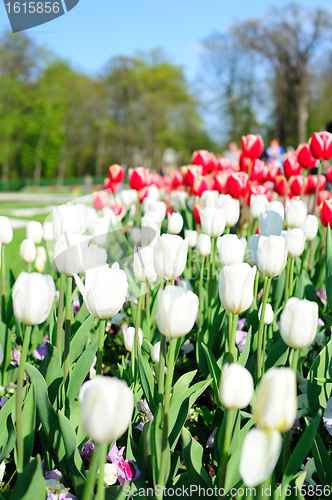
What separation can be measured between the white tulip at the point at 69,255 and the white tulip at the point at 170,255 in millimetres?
218

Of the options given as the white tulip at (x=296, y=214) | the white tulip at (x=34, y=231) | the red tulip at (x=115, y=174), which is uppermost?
the red tulip at (x=115, y=174)

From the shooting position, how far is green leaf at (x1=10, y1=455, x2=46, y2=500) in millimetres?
944

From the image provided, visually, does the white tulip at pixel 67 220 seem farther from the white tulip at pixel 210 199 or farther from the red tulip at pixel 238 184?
the red tulip at pixel 238 184

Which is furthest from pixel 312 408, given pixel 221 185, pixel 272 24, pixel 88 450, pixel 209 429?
pixel 272 24

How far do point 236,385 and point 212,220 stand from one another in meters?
1.02

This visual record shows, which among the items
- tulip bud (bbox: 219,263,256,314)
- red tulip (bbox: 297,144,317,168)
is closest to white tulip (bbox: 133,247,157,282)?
tulip bud (bbox: 219,263,256,314)

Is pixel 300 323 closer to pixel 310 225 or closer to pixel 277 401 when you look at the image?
pixel 277 401

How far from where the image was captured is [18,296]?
3.11 ft

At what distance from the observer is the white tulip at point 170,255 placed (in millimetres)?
1183

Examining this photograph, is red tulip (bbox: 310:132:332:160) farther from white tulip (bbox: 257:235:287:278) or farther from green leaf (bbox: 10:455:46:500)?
green leaf (bbox: 10:455:46:500)

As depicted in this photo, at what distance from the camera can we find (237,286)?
3.55 ft

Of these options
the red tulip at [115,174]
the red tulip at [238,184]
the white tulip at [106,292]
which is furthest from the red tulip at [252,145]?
the white tulip at [106,292]

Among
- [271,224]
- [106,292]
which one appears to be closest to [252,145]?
[271,224]

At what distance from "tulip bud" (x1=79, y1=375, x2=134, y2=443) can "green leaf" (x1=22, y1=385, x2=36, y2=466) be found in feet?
1.67
